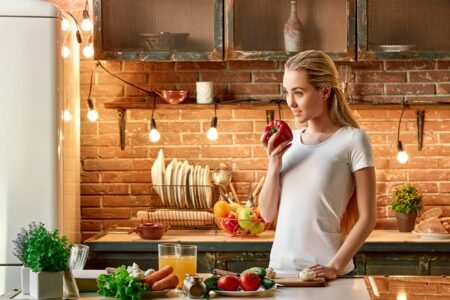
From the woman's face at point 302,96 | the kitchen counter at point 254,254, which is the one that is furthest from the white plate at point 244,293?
the kitchen counter at point 254,254

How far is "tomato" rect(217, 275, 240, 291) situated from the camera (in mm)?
3139

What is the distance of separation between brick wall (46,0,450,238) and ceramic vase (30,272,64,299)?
265 centimetres

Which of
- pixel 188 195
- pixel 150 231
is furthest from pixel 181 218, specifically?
pixel 150 231

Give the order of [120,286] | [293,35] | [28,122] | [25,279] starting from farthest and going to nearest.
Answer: [293,35] → [28,122] → [25,279] → [120,286]

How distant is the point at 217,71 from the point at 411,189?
129 centimetres


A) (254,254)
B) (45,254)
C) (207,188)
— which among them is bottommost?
(254,254)

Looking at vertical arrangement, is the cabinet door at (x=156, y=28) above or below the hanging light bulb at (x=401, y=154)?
above

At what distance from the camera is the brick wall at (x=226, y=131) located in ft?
18.7

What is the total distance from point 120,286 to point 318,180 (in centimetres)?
98

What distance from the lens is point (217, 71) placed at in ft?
18.8

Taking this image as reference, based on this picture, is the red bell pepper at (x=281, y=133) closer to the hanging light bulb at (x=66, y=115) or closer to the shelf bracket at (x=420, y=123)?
the hanging light bulb at (x=66, y=115)

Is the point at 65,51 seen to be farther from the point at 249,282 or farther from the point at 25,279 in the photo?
the point at 249,282

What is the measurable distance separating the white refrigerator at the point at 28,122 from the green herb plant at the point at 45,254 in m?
1.82

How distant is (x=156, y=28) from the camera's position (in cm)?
547
